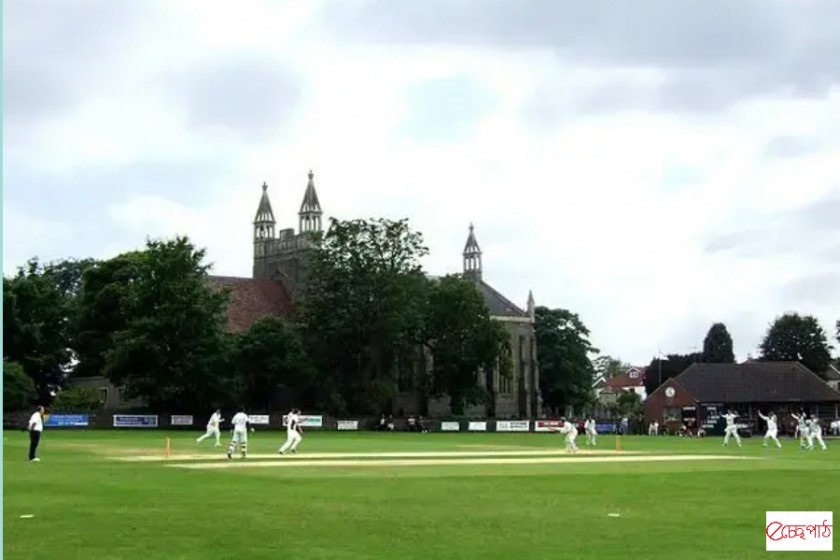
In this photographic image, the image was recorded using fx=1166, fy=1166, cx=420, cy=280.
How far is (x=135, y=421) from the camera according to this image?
75688 millimetres

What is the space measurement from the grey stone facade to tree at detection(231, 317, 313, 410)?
57.1ft

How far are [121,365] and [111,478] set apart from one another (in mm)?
53252

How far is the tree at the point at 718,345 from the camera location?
13962 cm

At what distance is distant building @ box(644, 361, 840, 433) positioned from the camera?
9112 cm

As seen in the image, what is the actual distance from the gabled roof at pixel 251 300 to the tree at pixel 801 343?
57113mm

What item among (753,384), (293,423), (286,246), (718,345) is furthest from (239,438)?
(718,345)

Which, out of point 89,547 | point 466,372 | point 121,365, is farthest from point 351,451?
point 466,372

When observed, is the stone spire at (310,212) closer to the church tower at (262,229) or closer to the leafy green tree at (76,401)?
the church tower at (262,229)

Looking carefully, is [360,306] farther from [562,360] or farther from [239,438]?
[239,438]

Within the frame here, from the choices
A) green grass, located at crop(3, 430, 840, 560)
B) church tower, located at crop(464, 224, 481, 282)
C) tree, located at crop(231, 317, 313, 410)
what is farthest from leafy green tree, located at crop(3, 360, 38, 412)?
church tower, located at crop(464, 224, 481, 282)

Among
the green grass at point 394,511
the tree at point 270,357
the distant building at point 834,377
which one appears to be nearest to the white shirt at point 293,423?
the green grass at point 394,511

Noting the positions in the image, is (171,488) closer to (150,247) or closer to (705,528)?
(705,528)

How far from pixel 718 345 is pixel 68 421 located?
294ft

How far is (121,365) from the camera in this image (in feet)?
254
